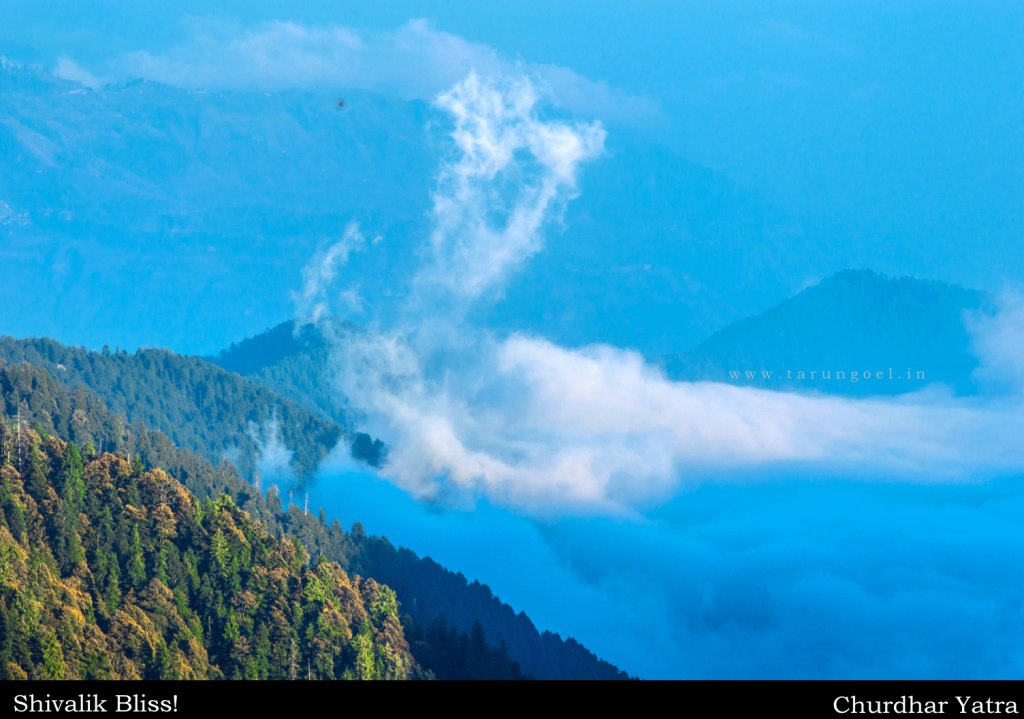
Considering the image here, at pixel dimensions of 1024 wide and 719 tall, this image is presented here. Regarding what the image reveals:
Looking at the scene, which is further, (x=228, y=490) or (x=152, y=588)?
(x=228, y=490)

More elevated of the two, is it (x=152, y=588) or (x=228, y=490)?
(x=228, y=490)

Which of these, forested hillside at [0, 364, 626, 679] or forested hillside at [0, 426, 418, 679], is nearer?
forested hillside at [0, 426, 418, 679]

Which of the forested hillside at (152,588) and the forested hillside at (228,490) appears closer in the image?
the forested hillside at (152,588)

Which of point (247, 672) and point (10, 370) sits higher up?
point (10, 370)
